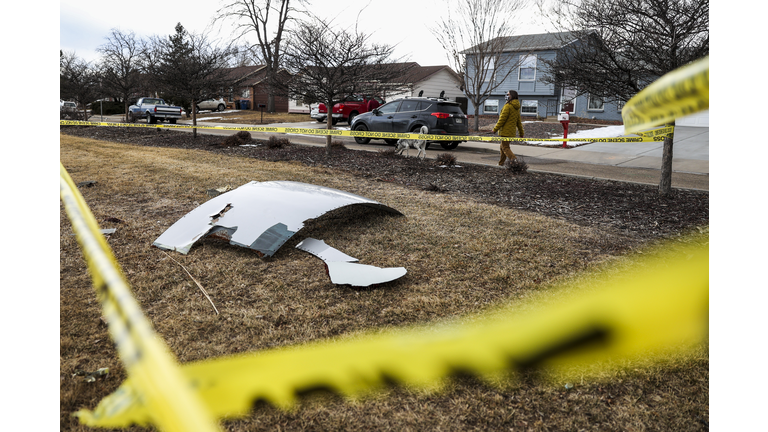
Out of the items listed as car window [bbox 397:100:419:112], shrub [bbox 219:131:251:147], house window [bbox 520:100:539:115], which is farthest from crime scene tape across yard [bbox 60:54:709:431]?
house window [bbox 520:100:539:115]

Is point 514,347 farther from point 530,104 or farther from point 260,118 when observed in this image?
point 530,104

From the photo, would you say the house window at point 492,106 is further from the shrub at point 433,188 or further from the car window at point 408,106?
the shrub at point 433,188

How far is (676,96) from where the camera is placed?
0.89m

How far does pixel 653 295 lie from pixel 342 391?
1566 mm

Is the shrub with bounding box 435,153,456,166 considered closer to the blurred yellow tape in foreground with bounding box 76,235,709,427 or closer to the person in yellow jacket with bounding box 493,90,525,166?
the person in yellow jacket with bounding box 493,90,525,166

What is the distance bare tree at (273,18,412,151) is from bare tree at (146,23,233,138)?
6.46 m

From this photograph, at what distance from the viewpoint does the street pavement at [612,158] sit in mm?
9828

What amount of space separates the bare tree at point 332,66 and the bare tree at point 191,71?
6.46 metres

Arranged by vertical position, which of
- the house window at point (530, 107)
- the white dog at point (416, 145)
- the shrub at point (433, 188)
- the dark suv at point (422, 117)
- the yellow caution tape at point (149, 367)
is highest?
the house window at point (530, 107)

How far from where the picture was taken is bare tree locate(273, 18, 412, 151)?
11.4 m

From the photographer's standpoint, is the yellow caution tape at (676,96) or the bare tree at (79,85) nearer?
the yellow caution tape at (676,96)

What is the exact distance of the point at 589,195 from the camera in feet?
25.4

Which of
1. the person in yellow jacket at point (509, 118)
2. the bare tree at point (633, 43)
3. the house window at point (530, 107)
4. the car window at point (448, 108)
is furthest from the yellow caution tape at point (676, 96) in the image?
the house window at point (530, 107)
